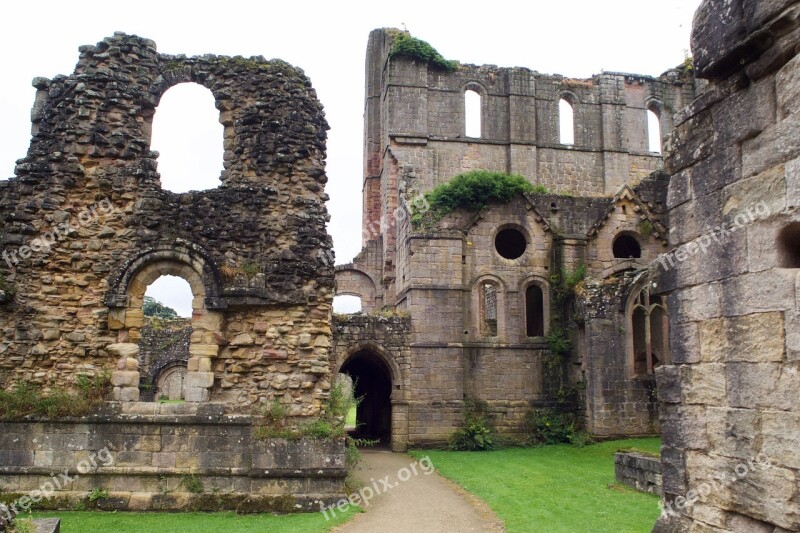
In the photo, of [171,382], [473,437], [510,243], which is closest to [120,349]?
[473,437]

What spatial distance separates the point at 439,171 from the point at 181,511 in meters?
19.8

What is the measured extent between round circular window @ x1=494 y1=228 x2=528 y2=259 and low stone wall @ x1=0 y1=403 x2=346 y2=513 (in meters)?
13.1

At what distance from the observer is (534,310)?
926 inches

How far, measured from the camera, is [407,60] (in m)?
27.0

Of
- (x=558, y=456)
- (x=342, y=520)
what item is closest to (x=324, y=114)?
(x=342, y=520)

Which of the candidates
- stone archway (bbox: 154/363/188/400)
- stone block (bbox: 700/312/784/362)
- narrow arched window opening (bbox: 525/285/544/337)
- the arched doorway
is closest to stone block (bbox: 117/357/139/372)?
stone block (bbox: 700/312/784/362)

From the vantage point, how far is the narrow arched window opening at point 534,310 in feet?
76.2

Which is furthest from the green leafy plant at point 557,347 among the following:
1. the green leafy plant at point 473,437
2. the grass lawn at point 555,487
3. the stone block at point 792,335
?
the stone block at point 792,335

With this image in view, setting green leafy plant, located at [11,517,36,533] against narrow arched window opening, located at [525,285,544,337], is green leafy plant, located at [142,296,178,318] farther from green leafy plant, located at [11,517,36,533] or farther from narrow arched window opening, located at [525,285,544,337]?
green leafy plant, located at [11,517,36,533]

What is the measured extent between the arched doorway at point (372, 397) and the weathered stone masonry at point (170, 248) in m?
11.5

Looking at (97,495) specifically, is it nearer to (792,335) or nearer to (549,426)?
(792,335)

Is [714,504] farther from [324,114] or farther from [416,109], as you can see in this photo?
[416,109]

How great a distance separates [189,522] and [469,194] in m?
14.0

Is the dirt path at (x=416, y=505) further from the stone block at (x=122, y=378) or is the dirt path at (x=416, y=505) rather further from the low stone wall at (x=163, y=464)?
the stone block at (x=122, y=378)
